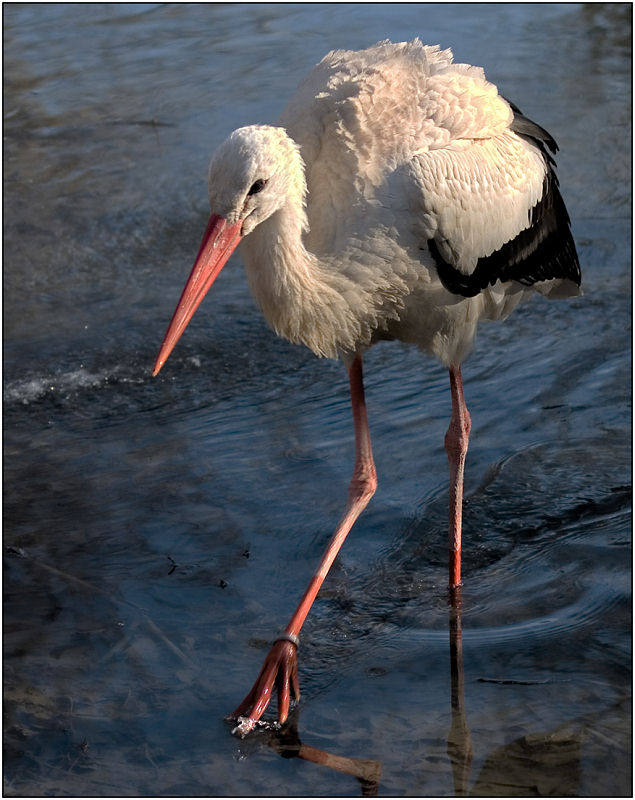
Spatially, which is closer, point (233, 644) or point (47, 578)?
point (233, 644)

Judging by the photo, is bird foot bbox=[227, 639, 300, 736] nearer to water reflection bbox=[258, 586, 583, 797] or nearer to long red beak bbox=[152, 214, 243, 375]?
water reflection bbox=[258, 586, 583, 797]

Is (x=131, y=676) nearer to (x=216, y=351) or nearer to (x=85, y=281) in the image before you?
(x=216, y=351)

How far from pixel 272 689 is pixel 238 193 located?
1.60 metres

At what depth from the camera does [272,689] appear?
13.1ft

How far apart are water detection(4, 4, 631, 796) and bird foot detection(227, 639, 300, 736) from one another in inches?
2.5

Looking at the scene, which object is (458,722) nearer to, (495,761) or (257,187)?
(495,761)

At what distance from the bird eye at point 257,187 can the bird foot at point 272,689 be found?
1.47 metres

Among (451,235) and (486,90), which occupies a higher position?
(486,90)

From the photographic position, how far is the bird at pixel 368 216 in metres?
3.79

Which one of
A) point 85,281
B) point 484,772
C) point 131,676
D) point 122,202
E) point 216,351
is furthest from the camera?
point 122,202

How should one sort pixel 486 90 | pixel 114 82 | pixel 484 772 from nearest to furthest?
pixel 484 772 → pixel 486 90 → pixel 114 82

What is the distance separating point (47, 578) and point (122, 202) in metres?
3.86

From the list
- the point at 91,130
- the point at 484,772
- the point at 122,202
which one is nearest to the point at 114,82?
the point at 91,130

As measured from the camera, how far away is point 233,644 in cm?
431
